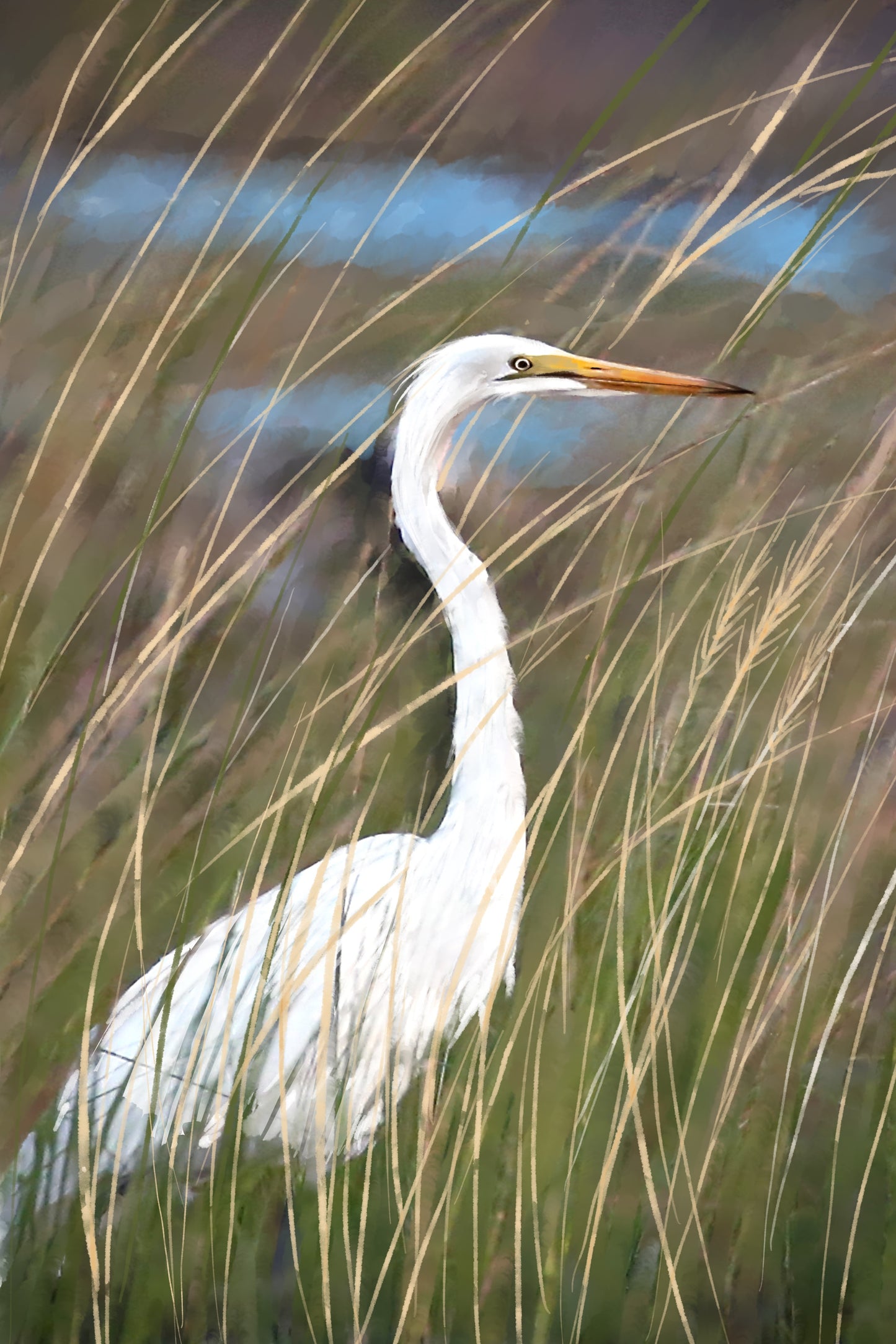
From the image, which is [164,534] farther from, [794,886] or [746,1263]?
[746,1263]

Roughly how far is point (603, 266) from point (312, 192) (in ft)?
1.04

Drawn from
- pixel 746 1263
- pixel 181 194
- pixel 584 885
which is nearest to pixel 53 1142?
pixel 584 885

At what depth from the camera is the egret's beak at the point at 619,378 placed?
91 centimetres

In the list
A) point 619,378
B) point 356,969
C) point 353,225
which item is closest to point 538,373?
point 619,378

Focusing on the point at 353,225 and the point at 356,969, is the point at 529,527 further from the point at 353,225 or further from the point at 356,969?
the point at 356,969

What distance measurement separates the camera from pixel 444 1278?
2.72ft

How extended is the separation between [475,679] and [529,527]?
0.57ft

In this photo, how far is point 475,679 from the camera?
90cm

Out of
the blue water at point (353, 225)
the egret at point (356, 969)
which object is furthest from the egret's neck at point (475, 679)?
the blue water at point (353, 225)

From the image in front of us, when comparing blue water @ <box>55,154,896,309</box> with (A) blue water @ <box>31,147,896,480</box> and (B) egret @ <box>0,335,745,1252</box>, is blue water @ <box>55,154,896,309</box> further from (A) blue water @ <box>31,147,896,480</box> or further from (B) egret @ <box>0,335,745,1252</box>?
(B) egret @ <box>0,335,745,1252</box>

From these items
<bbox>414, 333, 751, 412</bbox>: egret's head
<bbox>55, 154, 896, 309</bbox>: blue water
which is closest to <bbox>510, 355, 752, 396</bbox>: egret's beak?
<bbox>414, 333, 751, 412</bbox>: egret's head

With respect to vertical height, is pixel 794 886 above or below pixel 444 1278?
above

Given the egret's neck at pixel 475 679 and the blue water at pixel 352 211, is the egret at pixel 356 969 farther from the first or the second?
the blue water at pixel 352 211

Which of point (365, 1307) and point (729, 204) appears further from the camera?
point (729, 204)
